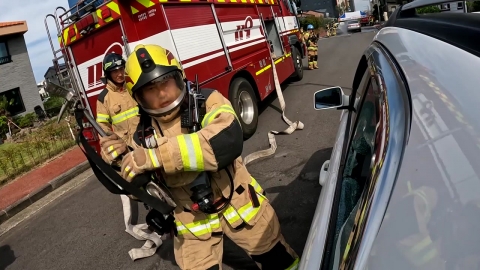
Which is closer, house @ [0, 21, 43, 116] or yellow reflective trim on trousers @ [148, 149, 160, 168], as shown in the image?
yellow reflective trim on trousers @ [148, 149, 160, 168]

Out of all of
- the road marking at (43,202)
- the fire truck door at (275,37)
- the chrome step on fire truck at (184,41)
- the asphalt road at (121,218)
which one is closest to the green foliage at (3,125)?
the road marking at (43,202)

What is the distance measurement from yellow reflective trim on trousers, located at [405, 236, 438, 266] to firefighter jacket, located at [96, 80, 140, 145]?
10.1ft

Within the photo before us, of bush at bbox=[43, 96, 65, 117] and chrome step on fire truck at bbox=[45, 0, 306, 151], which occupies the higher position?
bush at bbox=[43, 96, 65, 117]

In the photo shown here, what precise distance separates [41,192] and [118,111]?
12.5 ft

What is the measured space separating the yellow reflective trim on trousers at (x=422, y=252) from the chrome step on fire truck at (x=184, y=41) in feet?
14.7

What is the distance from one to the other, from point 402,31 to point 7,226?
590cm

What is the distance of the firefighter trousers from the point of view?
2105mm

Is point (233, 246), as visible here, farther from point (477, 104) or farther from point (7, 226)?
point (7, 226)

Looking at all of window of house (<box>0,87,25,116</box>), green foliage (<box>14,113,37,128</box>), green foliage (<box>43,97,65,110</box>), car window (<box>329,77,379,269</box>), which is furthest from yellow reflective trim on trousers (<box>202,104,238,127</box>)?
window of house (<box>0,87,25,116</box>)

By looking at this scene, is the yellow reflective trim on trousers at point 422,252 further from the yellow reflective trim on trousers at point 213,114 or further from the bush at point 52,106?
the bush at point 52,106

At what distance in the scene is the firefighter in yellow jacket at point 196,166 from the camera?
5.64 ft

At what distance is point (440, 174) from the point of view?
28.6 inches

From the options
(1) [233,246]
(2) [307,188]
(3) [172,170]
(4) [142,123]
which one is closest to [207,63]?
(2) [307,188]

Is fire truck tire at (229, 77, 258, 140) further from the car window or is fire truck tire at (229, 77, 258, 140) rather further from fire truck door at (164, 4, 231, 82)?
the car window
